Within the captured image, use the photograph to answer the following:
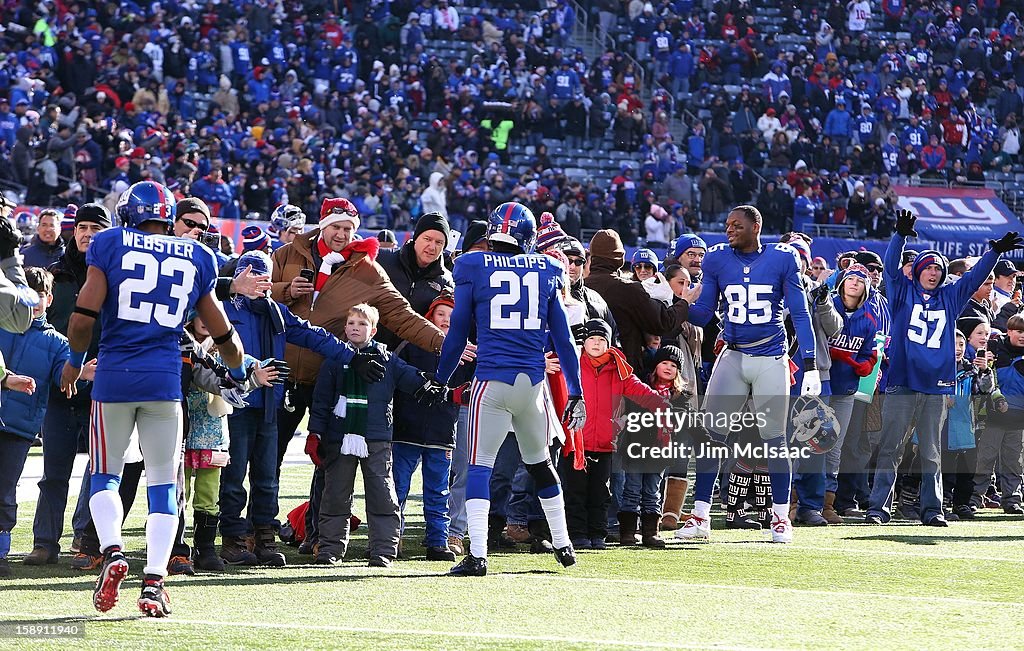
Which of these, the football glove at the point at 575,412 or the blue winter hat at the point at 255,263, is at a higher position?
the blue winter hat at the point at 255,263

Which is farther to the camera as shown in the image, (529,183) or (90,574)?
(529,183)

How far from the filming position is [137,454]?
7145 millimetres

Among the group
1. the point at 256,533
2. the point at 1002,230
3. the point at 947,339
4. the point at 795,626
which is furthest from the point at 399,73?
the point at 795,626

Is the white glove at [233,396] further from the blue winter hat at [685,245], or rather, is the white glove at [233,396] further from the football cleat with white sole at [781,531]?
the blue winter hat at [685,245]

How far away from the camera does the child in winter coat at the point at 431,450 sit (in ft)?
27.6

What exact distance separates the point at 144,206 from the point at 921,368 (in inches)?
252

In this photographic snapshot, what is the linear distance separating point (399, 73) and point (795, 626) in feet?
78.6

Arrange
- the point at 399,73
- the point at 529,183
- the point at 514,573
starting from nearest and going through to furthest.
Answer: the point at 514,573, the point at 529,183, the point at 399,73

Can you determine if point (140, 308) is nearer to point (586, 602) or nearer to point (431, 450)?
point (586, 602)

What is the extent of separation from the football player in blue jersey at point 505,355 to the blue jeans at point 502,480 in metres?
1.23

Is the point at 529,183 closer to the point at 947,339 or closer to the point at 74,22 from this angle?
the point at 74,22

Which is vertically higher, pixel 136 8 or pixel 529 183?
pixel 136 8

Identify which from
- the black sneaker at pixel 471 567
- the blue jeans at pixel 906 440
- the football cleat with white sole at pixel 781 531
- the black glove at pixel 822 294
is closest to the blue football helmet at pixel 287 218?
the black glove at pixel 822 294

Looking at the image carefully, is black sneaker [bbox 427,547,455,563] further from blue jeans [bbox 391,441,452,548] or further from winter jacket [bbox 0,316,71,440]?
winter jacket [bbox 0,316,71,440]
